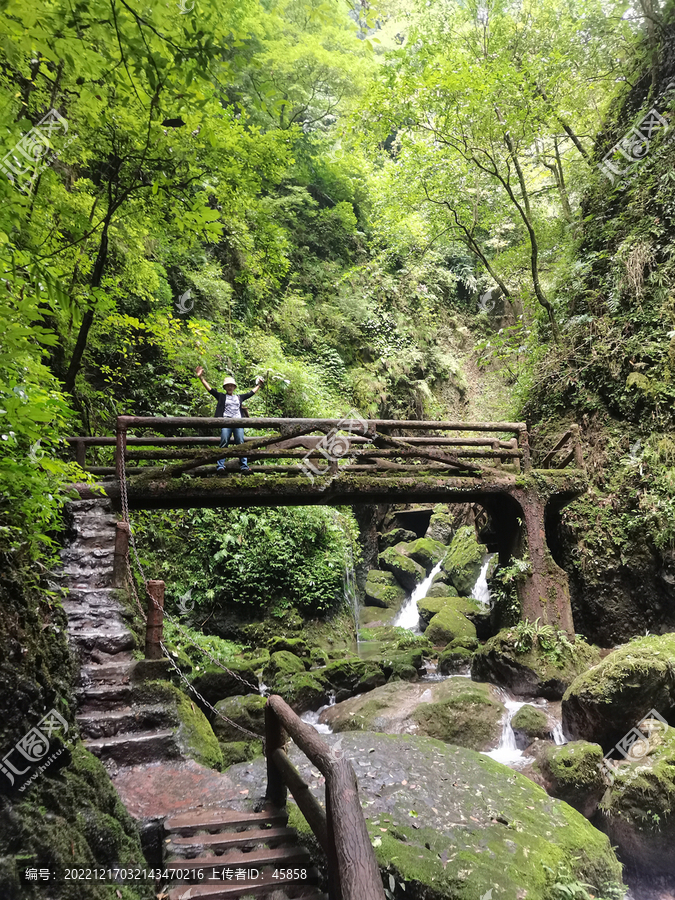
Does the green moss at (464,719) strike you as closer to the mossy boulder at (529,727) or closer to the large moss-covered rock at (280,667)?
the mossy boulder at (529,727)

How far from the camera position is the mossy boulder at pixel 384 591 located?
1587 centimetres

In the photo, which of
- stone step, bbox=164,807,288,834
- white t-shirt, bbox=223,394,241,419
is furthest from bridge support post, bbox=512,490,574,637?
stone step, bbox=164,807,288,834

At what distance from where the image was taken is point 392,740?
462cm

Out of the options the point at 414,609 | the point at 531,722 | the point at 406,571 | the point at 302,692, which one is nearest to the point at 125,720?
the point at 302,692

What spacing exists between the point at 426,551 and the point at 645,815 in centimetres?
1274

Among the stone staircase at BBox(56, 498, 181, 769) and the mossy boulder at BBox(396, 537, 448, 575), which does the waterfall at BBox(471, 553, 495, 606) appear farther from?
the stone staircase at BBox(56, 498, 181, 769)

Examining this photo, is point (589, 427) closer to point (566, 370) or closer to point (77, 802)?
point (566, 370)

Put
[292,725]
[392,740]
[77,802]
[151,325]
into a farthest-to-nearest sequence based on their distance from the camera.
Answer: [151,325] < [392,740] < [292,725] < [77,802]

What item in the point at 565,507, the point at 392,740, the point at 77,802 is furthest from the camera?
the point at 565,507

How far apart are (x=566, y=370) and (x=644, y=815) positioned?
27.0 feet

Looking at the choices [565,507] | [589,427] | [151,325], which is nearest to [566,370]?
[589,427]

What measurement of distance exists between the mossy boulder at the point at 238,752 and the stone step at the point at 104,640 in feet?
5.64

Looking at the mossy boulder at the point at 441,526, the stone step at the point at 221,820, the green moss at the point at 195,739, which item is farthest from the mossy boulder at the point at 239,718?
the mossy boulder at the point at 441,526

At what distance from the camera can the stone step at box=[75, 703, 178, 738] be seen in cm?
445
